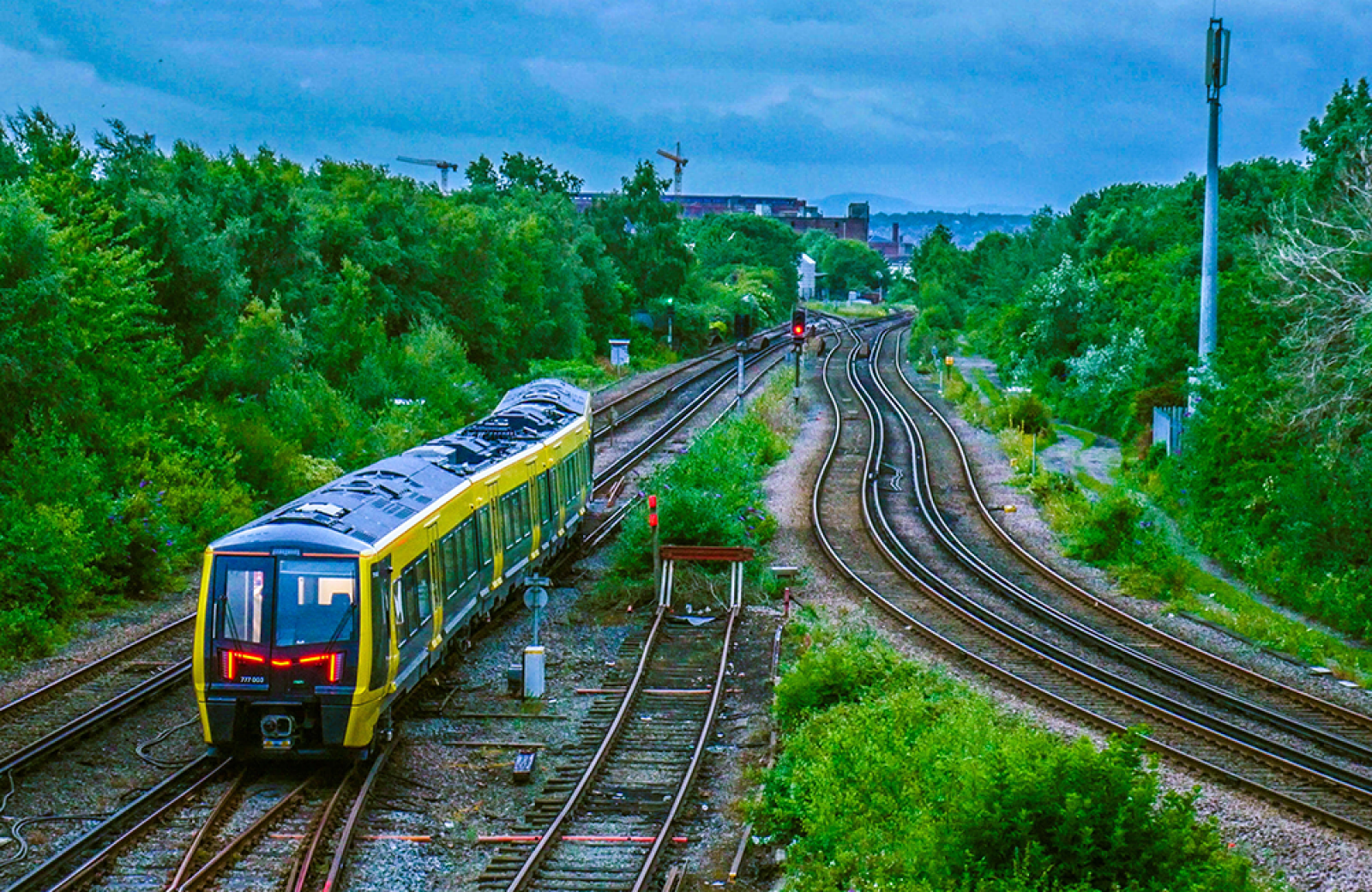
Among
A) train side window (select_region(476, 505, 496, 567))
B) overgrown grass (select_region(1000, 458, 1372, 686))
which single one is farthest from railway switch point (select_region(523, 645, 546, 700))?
overgrown grass (select_region(1000, 458, 1372, 686))

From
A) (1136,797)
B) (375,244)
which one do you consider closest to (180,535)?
(1136,797)

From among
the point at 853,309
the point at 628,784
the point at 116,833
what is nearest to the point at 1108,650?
the point at 628,784

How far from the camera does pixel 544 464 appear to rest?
24.1 meters

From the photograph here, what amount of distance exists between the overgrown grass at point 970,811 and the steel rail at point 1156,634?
4.03 m

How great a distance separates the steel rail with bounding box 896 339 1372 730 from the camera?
58.8ft

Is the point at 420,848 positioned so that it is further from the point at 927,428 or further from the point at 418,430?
the point at 927,428

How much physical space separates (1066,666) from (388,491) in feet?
30.9

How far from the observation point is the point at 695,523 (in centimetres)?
2422

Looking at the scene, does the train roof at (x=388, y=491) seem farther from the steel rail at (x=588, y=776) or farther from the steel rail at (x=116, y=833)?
the steel rail at (x=588, y=776)

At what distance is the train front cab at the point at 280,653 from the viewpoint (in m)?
14.2

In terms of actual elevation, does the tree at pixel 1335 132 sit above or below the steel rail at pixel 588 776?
above

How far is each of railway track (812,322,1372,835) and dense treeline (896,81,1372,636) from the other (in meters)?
5.28

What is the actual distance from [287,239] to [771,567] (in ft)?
72.3

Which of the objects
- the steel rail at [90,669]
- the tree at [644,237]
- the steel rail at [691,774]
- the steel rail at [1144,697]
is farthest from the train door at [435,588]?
the tree at [644,237]
